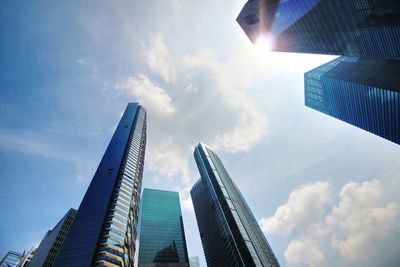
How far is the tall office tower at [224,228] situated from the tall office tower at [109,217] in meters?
62.6

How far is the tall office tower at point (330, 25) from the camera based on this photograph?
72.4 meters

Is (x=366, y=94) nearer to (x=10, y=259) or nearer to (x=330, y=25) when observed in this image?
(x=330, y=25)

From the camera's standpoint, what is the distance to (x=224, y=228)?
468 feet

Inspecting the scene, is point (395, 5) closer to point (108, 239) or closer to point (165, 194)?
point (108, 239)

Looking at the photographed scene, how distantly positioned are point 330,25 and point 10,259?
286 metres

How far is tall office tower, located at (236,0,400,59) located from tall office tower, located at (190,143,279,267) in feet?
341

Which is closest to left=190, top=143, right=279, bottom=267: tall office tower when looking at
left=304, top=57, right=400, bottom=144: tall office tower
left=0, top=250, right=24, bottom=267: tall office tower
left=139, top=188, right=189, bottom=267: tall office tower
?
left=139, top=188, right=189, bottom=267: tall office tower

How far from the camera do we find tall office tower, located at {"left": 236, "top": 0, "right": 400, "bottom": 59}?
237 feet

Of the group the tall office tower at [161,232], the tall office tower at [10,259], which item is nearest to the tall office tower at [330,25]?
the tall office tower at [161,232]

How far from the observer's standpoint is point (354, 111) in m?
107

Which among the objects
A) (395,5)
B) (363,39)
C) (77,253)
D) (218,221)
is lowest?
(77,253)

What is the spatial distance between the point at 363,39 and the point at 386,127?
121 ft

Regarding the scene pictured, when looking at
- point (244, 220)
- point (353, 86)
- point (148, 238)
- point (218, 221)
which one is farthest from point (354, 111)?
point (148, 238)

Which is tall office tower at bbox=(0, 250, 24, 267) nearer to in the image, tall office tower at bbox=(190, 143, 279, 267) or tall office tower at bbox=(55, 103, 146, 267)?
tall office tower at bbox=(190, 143, 279, 267)
